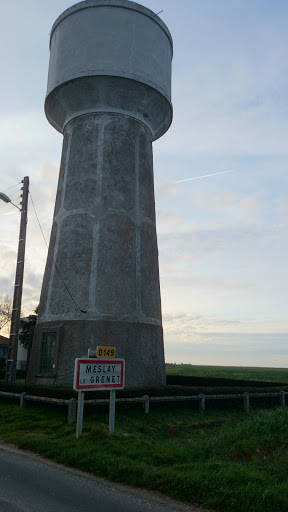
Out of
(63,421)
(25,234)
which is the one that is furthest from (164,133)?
(63,421)

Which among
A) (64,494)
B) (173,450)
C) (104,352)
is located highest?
(104,352)

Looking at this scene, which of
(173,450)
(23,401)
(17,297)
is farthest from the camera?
(17,297)

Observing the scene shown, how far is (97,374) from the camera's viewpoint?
10977 mm

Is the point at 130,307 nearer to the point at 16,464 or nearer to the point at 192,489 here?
Result: the point at 16,464

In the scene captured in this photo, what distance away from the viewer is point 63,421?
1241 centimetres

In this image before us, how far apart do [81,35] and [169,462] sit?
1855 centimetres

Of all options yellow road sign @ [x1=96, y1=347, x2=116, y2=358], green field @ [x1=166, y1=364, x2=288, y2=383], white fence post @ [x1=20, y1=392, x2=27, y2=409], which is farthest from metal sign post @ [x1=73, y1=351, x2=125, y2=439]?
green field @ [x1=166, y1=364, x2=288, y2=383]

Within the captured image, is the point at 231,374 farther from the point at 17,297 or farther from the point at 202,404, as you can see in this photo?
the point at 17,297

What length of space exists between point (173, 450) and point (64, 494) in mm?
3292

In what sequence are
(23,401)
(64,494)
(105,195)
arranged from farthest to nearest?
(105,195)
(23,401)
(64,494)

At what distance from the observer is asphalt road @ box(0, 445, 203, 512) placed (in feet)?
20.7

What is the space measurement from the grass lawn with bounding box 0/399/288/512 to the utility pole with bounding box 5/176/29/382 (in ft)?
11.2

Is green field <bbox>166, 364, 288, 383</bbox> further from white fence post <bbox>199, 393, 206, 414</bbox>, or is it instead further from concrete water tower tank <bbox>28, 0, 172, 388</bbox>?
concrete water tower tank <bbox>28, 0, 172, 388</bbox>

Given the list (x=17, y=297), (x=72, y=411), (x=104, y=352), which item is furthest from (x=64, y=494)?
(x=17, y=297)
